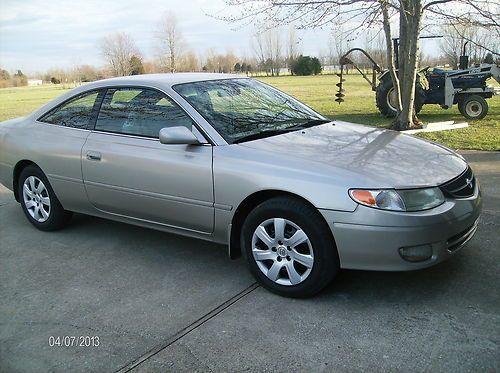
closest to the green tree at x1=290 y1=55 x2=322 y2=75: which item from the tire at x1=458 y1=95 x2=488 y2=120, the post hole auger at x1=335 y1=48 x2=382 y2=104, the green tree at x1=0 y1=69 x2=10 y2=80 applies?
the green tree at x1=0 y1=69 x2=10 y2=80

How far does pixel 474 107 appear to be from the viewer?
11461mm

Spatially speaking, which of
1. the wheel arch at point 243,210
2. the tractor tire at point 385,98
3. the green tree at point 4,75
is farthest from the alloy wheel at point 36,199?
the green tree at point 4,75

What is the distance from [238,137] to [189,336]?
1.47 metres

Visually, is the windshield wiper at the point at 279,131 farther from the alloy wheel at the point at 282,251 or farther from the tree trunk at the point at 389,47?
the tree trunk at the point at 389,47

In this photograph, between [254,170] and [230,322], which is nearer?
[230,322]

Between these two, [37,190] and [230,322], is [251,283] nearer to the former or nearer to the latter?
[230,322]

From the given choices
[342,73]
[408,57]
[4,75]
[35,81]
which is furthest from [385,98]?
[35,81]

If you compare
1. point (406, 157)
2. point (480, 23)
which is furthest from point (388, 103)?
point (406, 157)

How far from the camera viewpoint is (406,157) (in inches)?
136

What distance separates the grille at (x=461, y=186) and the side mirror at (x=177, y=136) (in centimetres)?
175

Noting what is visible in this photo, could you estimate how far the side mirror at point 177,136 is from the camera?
3498 mm

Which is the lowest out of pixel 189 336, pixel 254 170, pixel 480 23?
pixel 189 336

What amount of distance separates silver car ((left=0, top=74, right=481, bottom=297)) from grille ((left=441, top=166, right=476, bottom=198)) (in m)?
0.01

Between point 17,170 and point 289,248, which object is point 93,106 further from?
point 289,248
